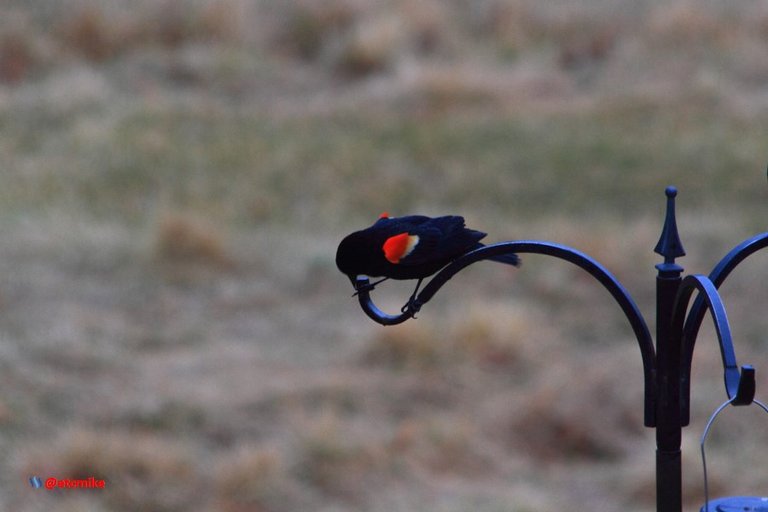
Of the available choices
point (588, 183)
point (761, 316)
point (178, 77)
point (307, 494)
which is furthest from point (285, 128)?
point (307, 494)

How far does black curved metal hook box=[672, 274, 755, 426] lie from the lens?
1.32m

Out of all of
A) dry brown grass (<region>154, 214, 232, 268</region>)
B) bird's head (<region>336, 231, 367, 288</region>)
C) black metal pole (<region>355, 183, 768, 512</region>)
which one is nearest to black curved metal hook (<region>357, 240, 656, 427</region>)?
black metal pole (<region>355, 183, 768, 512</region>)

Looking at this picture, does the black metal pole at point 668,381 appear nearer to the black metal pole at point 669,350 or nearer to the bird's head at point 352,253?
the black metal pole at point 669,350

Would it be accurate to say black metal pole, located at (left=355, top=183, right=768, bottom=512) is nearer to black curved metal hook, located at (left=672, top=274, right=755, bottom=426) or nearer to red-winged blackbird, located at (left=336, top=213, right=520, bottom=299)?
black curved metal hook, located at (left=672, top=274, right=755, bottom=426)

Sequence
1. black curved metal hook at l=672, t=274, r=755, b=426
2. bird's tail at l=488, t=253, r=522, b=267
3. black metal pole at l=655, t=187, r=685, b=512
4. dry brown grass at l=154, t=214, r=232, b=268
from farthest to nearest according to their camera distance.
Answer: dry brown grass at l=154, t=214, r=232, b=268
bird's tail at l=488, t=253, r=522, b=267
black metal pole at l=655, t=187, r=685, b=512
black curved metal hook at l=672, t=274, r=755, b=426

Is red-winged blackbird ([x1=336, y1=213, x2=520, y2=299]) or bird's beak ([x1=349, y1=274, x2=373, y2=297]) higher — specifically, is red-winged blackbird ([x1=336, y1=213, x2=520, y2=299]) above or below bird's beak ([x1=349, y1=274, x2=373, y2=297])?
above

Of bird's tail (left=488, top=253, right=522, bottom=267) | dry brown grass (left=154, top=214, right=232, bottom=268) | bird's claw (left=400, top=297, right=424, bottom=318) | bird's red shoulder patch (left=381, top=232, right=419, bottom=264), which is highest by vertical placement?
dry brown grass (left=154, top=214, right=232, bottom=268)

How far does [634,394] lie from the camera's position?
523cm

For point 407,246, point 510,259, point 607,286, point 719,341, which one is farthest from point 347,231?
point 719,341

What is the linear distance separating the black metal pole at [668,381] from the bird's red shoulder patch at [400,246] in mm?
408

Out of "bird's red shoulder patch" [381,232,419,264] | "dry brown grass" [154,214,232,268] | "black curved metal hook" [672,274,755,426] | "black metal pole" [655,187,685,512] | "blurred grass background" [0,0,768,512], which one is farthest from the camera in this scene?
"dry brown grass" [154,214,232,268]

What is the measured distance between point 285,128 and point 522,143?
1.91 meters

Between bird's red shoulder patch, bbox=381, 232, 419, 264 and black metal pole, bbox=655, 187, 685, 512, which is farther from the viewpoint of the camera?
bird's red shoulder patch, bbox=381, 232, 419, 264

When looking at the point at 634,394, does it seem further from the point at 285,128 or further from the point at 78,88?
the point at 78,88
